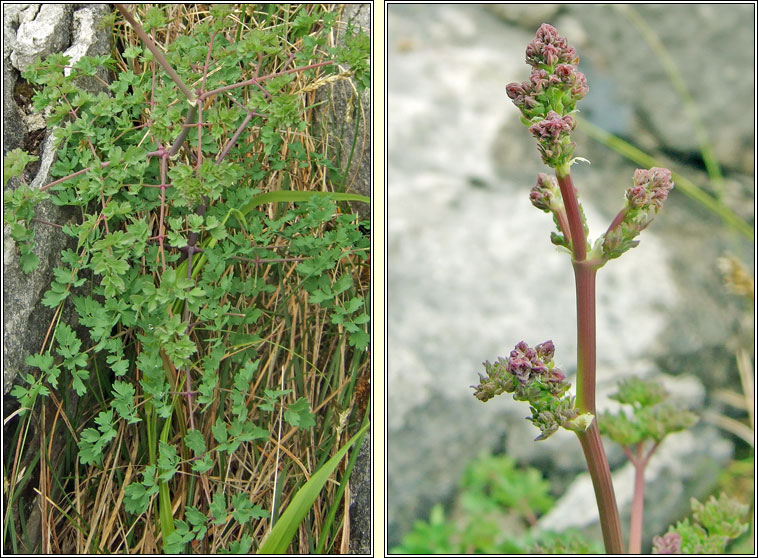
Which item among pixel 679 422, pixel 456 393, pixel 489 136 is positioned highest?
pixel 489 136

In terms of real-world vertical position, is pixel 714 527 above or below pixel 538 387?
below

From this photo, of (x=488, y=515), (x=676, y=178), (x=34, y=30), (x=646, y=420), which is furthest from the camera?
(x=676, y=178)

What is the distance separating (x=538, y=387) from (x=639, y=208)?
159 mm

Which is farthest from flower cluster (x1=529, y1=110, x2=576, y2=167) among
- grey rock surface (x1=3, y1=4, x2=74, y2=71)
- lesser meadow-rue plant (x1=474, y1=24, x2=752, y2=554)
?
grey rock surface (x1=3, y1=4, x2=74, y2=71)

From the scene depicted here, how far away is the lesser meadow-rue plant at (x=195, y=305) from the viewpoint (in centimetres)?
91

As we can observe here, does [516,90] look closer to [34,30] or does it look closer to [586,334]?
[586,334]

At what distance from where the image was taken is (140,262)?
3.34 ft

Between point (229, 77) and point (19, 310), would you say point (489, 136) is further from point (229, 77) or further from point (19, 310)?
point (19, 310)

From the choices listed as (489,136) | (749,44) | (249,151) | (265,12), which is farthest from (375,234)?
(749,44)

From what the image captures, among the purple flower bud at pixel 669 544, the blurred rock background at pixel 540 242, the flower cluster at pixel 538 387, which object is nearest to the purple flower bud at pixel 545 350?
the flower cluster at pixel 538 387

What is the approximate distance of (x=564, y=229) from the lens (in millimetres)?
523

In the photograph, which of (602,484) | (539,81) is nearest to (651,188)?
(539,81)

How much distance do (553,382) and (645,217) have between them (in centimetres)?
15

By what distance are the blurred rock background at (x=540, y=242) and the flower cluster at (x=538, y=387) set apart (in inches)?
35.1
